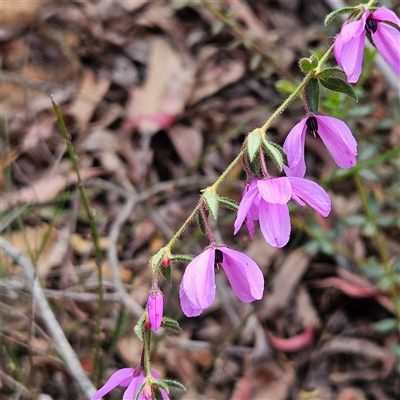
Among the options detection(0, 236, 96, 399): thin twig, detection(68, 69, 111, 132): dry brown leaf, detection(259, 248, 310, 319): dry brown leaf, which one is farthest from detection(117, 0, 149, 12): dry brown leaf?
detection(0, 236, 96, 399): thin twig

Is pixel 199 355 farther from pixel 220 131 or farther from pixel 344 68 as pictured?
pixel 344 68

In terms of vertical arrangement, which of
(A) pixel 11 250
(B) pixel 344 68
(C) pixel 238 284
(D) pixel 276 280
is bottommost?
(D) pixel 276 280

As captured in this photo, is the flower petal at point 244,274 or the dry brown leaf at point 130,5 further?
the dry brown leaf at point 130,5

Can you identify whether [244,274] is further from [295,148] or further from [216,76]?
[216,76]

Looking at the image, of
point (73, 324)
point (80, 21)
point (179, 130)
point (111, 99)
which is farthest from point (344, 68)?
point (80, 21)

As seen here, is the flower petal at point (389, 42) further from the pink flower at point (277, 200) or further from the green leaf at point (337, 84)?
the pink flower at point (277, 200)

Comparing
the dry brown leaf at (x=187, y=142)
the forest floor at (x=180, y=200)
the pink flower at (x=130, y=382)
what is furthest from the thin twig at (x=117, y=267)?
the pink flower at (x=130, y=382)

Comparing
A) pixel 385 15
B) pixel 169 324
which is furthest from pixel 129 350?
pixel 385 15
